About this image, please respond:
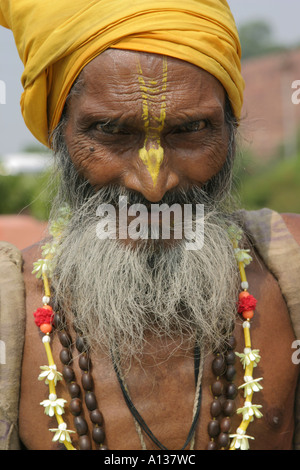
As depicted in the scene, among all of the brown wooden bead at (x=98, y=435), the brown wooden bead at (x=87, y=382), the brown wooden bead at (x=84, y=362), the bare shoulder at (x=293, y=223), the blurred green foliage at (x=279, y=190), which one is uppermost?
Result: the blurred green foliage at (x=279, y=190)

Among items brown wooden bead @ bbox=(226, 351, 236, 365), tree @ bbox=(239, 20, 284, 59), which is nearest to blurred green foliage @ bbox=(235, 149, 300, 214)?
brown wooden bead @ bbox=(226, 351, 236, 365)

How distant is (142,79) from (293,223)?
33.9 inches

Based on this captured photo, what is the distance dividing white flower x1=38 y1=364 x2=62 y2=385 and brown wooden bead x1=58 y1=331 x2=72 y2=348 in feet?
0.27

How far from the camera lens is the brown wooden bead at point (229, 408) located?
199 centimetres

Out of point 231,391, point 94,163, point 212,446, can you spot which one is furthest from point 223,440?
point 94,163

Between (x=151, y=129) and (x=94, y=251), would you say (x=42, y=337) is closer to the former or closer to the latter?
(x=94, y=251)

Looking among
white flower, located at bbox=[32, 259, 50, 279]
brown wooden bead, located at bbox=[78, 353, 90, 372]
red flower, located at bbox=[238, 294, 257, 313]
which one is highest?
white flower, located at bbox=[32, 259, 50, 279]

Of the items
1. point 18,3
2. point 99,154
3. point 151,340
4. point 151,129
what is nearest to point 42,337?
point 151,340

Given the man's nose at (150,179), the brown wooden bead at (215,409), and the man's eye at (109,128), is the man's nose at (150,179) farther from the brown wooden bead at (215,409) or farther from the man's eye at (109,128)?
the brown wooden bead at (215,409)

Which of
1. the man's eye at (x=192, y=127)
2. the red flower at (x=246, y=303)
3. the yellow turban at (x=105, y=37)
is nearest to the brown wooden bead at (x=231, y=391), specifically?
the red flower at (x=246, y=303)

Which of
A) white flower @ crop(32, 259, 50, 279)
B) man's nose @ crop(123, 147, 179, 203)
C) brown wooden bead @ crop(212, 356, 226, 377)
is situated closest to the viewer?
man's nose @ crop(123, 147, 179, 203)

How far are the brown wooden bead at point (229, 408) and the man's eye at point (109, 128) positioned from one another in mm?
970

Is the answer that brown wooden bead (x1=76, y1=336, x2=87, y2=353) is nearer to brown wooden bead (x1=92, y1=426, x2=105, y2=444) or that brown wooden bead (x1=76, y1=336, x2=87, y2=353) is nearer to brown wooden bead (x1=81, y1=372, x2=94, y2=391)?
brown wooden bead (x1=81, y1=372, x2=94, y2=391)

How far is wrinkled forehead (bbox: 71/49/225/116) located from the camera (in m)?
1.94
